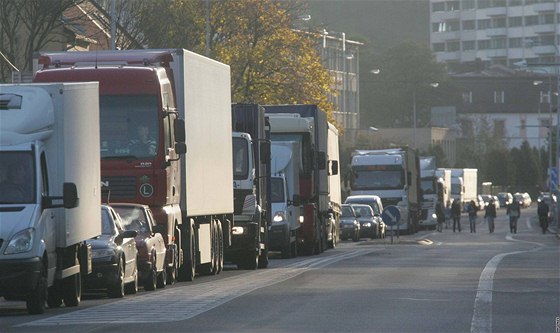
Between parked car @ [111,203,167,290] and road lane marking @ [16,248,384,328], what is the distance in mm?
354

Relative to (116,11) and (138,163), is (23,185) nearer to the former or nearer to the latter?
(138,163)

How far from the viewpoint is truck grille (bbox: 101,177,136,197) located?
2597cm

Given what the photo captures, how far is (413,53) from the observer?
174m

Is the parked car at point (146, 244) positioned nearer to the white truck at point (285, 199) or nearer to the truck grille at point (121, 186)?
the truck grille at point (121, 186)

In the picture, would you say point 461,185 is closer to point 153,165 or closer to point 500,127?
point 500,127

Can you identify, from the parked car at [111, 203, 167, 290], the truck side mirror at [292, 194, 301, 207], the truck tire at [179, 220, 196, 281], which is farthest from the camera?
the truck side mirror at [292, 194, 301, 207]

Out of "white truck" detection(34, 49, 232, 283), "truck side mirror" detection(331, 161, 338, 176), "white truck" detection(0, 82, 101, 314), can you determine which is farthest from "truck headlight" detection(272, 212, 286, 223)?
"white truck" detection(0, 82, 101, 314)

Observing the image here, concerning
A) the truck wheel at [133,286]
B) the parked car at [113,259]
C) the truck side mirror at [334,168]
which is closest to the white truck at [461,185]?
the truck side mirror at [334,168]

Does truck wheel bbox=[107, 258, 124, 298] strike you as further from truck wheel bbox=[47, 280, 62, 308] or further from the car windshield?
the car windshield

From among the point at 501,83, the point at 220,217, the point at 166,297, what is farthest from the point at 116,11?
the point at 501,83

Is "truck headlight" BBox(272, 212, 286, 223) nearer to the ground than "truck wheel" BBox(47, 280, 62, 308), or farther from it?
farther from it

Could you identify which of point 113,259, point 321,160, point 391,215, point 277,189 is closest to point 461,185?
point 391,215

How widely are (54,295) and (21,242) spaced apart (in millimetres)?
2054

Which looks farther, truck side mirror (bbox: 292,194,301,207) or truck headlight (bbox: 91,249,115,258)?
truck side mirror (bbox: 292,194,301,207)
